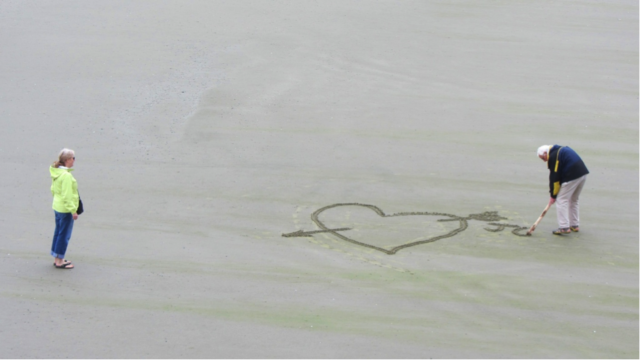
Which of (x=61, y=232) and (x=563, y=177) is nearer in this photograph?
(x=61, y=232)

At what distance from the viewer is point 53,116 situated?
13.6 m

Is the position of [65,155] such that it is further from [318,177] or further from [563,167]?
[563,167]

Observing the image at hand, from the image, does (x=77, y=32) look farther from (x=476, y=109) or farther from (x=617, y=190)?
(x=617, y=190)

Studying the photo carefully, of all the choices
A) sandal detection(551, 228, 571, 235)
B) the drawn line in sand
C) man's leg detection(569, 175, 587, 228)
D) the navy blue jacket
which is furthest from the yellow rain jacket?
man's leg detection(569, 175, 587, 228)

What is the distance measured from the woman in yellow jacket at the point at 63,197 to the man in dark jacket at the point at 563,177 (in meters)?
6.13

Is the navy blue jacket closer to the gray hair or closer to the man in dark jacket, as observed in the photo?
the man in dark jacket

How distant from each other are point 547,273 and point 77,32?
1238cm

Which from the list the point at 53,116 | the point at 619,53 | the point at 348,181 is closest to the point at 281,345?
the point at 348,181

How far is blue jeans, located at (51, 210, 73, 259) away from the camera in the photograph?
850cm

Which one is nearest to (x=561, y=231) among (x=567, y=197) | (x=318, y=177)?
(x=567, y=197)

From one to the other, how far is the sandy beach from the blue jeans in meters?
0.30

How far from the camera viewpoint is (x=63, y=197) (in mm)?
8344

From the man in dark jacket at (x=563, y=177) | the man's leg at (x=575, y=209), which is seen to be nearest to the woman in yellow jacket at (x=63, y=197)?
the man in dark jacket at (x=563, y=177)

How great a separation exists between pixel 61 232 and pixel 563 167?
22.0 ft
